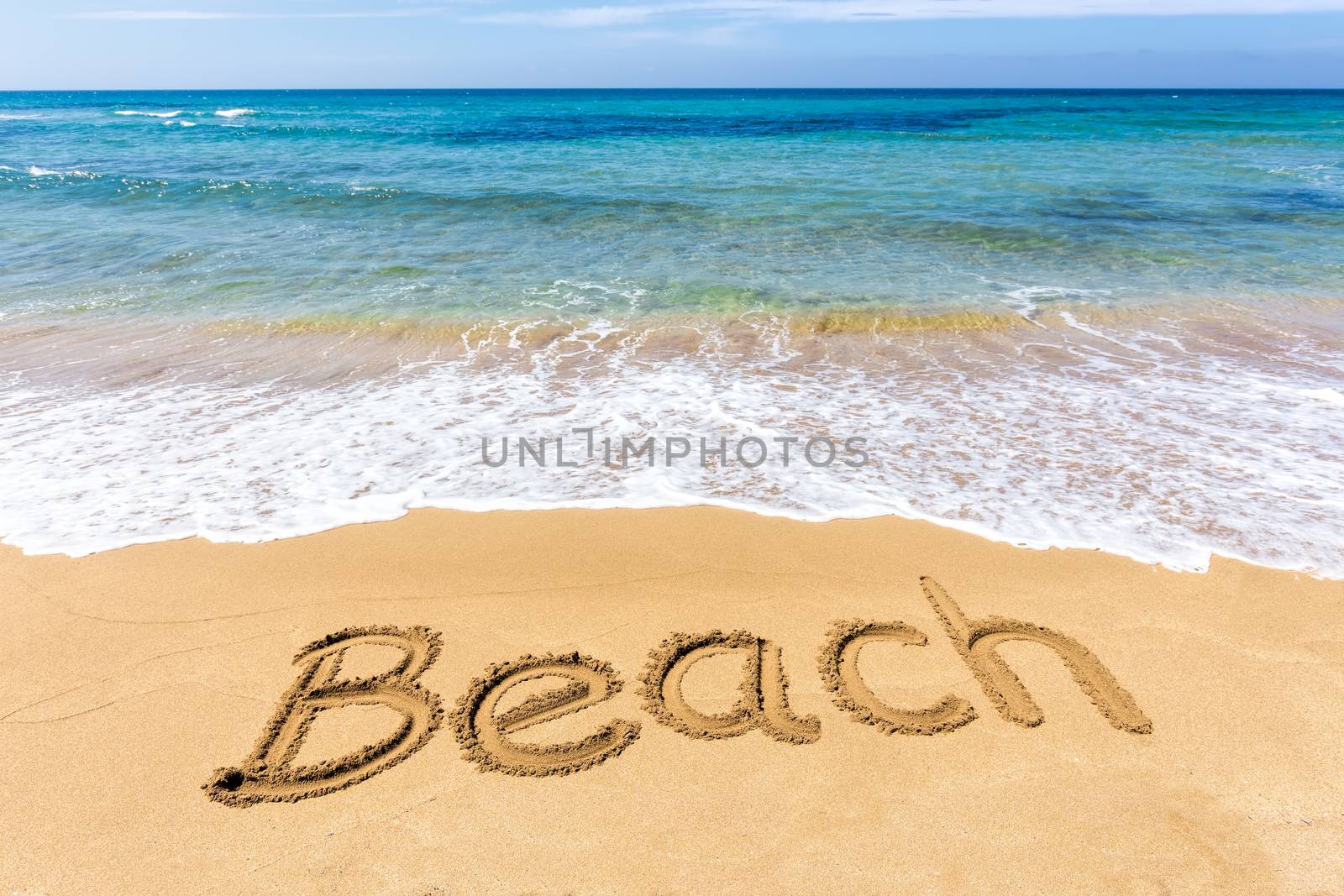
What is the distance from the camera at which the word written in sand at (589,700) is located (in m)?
3.20

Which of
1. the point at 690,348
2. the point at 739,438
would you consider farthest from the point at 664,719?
the point at 690,348

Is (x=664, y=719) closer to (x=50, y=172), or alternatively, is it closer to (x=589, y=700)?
(x=589, y=700)

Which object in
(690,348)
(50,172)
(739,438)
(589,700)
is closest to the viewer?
(589,700)

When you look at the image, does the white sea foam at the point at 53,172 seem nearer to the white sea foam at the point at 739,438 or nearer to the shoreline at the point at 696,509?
the white sea foam at the point at 739,438

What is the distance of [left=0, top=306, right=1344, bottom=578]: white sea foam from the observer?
496cm

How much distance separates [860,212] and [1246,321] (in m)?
8.29

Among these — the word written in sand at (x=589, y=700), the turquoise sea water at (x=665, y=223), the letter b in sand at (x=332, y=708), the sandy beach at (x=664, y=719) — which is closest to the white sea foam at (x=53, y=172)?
the turquoise sea water at (x=665, y=223)

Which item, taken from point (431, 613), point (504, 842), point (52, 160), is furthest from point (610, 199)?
point (52, 160)

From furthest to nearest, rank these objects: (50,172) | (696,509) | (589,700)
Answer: (50,172)
(696,509)
(589,700)

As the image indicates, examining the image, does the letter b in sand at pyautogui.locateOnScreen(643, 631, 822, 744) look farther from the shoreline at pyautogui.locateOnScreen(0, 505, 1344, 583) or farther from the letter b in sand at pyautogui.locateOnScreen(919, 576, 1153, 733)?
the shoreline at pyautogui.locateOnScreen(0, 505, 1344, 583)

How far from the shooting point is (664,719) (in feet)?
11.2

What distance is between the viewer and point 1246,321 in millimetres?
9062

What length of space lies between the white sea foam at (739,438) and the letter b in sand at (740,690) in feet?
4.67

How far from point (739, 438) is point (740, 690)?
290 cm
